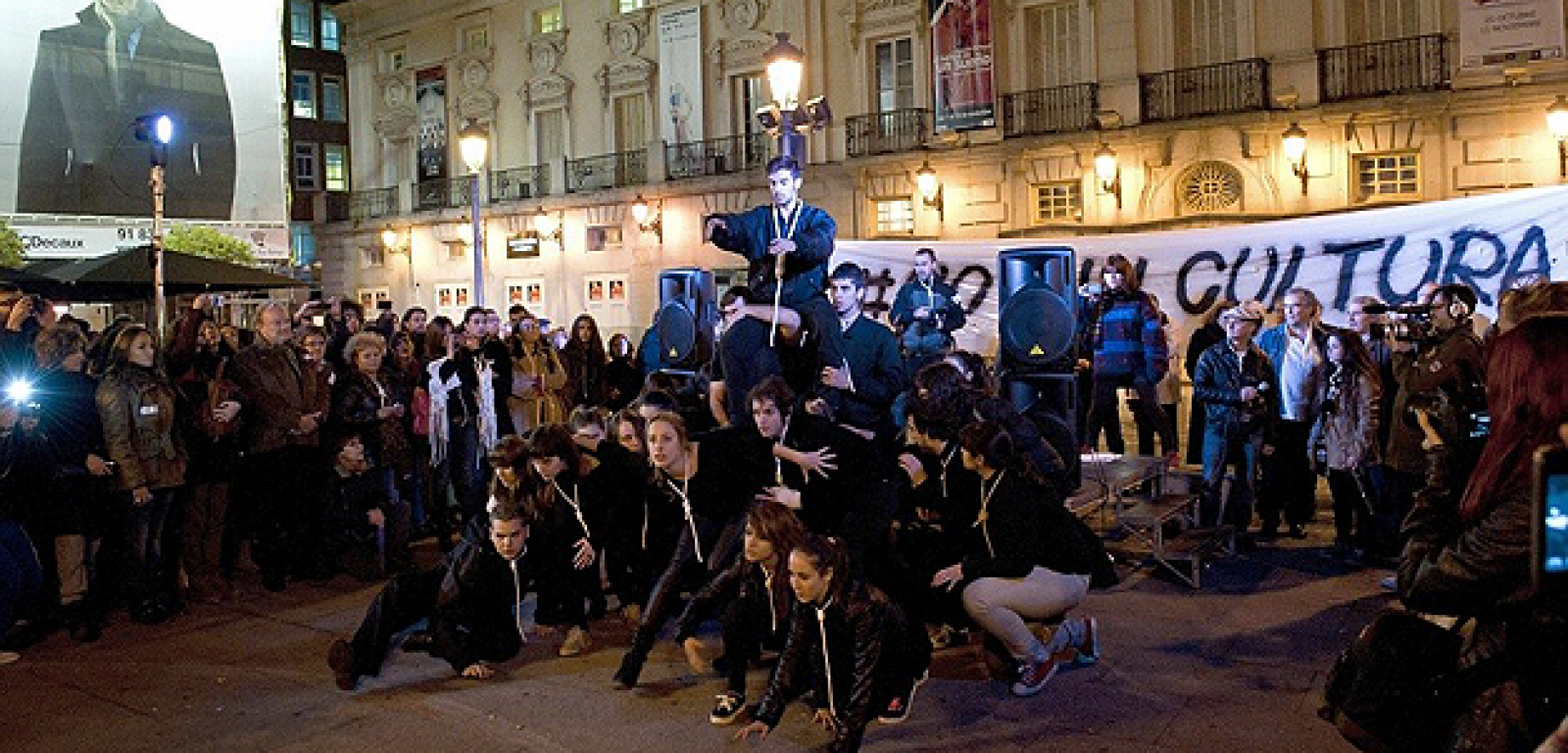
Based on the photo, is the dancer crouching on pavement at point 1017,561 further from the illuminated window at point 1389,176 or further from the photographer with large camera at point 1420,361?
the illuminated window at point 1389,176

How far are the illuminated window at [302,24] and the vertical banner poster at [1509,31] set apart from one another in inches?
1589

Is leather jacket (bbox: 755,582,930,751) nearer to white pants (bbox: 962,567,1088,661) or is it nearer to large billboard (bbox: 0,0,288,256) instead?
white pants (bbox: 962,567,1088,661)

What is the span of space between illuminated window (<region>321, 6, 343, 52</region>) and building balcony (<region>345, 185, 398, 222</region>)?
39.7 ft

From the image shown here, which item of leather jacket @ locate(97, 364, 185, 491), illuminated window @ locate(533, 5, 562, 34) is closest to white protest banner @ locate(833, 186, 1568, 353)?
leather jacket @ locate(97, 364, 185, 491)

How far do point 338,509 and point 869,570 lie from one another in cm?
422

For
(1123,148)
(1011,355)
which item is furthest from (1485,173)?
(1011,355)

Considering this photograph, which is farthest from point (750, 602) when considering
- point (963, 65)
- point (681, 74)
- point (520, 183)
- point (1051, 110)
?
point (520, 183)

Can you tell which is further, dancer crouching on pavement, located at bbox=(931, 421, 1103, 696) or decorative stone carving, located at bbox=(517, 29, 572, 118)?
decorative stone carving, located at bbox=(517, 29, 572, 118)

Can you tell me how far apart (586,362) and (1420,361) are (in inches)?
338

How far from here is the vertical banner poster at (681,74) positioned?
28.9 metres

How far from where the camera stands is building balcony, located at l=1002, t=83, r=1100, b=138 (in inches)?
900

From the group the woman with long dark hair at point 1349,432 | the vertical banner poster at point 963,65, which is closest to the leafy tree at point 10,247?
the vertical banner poster at point 963,65

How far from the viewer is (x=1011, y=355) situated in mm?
9766

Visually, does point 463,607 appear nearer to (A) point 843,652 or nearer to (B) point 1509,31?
(A) point 843,652
